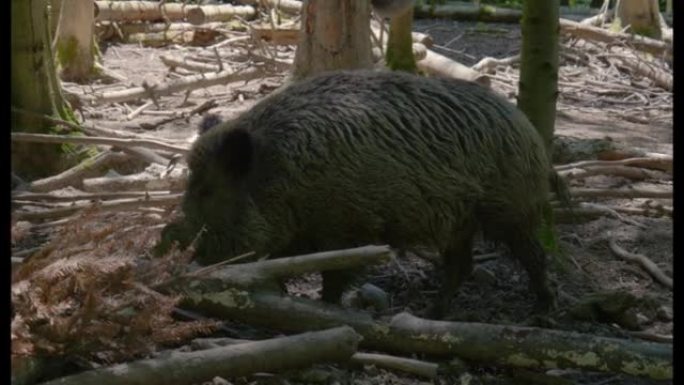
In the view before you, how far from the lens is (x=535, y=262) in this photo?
6.01m

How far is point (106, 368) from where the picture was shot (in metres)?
4.22

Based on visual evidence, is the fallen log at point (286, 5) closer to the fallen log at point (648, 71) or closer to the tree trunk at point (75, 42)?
the tree trunk at point (75, 42)

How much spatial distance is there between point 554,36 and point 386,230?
1.79 meters

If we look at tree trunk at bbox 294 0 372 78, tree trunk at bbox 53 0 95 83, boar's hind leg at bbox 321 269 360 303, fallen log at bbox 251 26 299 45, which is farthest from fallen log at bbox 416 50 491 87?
boar's hind leg at bbox 321 269 360 303

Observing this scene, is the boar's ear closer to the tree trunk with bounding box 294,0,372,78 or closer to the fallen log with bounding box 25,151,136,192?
the fallen log with bounding box 25,151,136,192

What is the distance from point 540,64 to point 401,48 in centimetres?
485

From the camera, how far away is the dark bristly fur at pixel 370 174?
5617mm

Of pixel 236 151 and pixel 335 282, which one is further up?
pixel 236 151

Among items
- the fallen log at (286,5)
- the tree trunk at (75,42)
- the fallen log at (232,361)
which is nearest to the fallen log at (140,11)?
the fallen log at (286,5)

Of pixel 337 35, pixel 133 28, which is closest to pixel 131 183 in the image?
pixel 337 35

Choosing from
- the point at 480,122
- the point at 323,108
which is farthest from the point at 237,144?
the point at 480,122

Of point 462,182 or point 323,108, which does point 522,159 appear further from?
point 323,108

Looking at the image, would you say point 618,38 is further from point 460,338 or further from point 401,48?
point 460,338

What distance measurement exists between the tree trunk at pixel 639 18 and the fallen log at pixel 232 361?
11.7m
